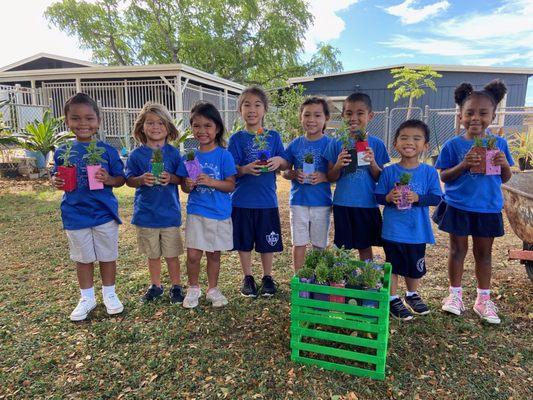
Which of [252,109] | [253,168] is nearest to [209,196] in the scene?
[253,168]

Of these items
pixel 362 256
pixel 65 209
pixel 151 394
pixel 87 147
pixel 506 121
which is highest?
pixel 506 121

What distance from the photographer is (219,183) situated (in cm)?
308

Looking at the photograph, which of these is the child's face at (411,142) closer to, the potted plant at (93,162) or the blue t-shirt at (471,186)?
the blue t-shirt at (471,186)

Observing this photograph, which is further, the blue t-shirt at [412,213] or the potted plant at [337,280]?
the blue t-shirt at [412,213]

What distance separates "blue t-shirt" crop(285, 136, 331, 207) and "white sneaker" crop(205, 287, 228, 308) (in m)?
1.01

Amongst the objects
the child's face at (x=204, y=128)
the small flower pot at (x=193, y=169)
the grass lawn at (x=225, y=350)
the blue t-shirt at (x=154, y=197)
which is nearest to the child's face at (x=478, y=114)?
the grass lawn at (x=225, y=350)

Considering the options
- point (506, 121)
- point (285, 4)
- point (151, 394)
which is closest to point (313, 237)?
point (151, 394)

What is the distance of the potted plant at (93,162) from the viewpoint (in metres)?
2.88

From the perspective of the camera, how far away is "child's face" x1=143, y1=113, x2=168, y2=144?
3166 millimetres

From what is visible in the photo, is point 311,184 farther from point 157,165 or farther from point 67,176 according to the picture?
point 67,176

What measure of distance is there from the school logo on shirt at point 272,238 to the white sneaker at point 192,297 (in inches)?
29.7

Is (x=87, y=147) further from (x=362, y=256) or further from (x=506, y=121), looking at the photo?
(x=506, y=121)

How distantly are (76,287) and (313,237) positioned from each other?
2374 millimetres

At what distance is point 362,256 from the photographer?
3.30 metres
